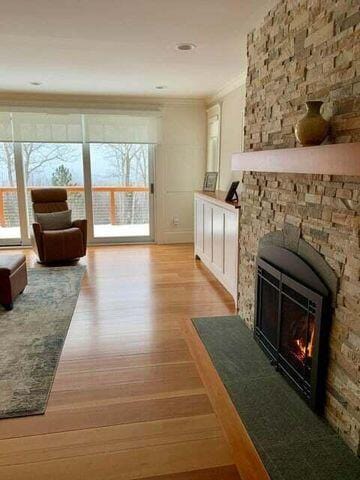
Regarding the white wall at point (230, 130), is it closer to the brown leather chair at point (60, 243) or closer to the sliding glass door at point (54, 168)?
the brown leather chair at point (60, 243)

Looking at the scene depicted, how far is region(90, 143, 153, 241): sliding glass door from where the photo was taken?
6.07 metres

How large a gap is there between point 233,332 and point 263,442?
120 centimetres

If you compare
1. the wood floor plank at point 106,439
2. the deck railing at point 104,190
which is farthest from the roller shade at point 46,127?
the wood floor plank at point 106,439

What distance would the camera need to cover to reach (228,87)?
486 cm

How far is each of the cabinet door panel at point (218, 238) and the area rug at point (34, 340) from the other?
62.4 inches

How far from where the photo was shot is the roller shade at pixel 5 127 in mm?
5568

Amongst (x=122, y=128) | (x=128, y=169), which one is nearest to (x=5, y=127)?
(x=122, y=128)

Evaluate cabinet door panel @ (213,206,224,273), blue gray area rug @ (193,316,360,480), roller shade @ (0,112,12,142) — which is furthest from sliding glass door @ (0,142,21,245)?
blue gray area rug @ (193,316,360,480)

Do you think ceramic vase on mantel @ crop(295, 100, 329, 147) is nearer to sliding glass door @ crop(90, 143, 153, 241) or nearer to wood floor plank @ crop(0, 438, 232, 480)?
wood floor plank @ crop(0, 438, 232, 480)

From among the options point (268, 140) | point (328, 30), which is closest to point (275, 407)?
point (268, 140)

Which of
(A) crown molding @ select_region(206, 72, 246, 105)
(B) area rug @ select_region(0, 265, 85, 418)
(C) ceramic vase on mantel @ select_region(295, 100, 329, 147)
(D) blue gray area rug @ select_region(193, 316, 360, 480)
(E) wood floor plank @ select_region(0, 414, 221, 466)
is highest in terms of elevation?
(A) crown molding @ select_region(206, 72, 246, 105)

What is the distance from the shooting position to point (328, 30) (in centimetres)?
181

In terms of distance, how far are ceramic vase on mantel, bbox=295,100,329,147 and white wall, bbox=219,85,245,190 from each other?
273 cm

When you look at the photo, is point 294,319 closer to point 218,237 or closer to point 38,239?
point 218,237
